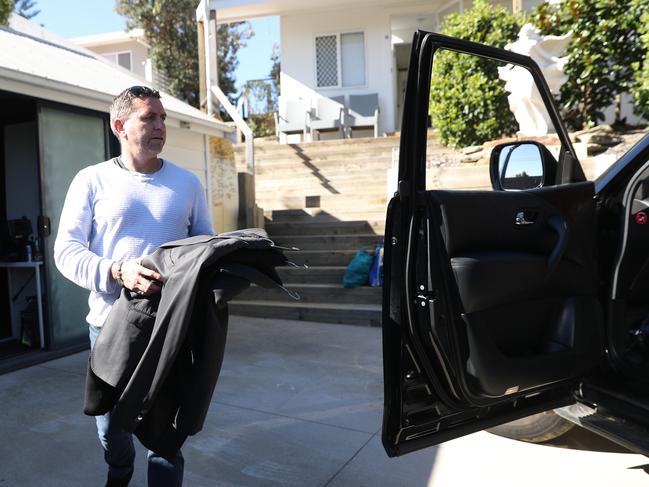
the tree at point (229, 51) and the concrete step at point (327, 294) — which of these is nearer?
the concrete step at point (327, 294)

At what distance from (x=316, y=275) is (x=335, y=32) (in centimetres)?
805

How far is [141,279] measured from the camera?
1734 mm

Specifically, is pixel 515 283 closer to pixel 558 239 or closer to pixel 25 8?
pixel 558 239

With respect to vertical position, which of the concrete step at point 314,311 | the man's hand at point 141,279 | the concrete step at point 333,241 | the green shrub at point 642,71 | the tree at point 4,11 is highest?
the tree at point 4,11

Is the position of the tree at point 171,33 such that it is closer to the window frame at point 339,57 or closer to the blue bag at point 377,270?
the window frame at point 339,57

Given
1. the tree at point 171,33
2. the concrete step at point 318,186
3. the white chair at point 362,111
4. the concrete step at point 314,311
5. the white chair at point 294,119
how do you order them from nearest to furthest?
the concrete step at point 314,311
the concrete step at point 318,186
the white chair at point 294,119
the white chair at point 362,111
the tree at point 171,33

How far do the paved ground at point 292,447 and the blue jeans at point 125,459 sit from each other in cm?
43

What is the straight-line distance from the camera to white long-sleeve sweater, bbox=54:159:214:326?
77.2 inches

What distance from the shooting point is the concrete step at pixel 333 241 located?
6832 mm

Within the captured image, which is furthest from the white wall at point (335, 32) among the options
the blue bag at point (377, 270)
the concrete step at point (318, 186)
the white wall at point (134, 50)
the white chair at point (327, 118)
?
the white wall at point (134, 50)

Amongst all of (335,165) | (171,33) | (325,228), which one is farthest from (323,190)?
(171,33)

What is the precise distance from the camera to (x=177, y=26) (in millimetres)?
17984

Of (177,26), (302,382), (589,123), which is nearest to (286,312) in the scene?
(302,382)

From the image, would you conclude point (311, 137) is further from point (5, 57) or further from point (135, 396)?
point (135, 396)
